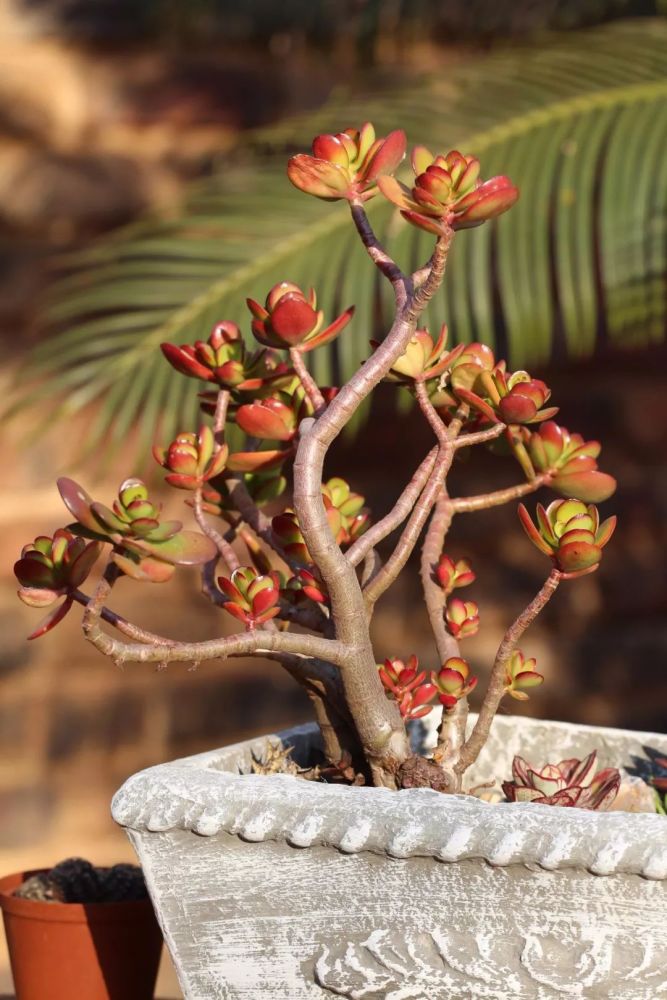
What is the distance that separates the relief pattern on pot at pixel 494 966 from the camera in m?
0.57

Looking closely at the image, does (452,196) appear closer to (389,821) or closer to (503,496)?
(503,496)

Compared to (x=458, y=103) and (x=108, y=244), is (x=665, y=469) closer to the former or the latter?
(x=458, y=103)

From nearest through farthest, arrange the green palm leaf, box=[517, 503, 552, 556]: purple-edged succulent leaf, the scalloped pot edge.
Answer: the scalloped pot edge, box=[517, 503, 552, 556]: purple-edged succulent leaf, the green palm leaf

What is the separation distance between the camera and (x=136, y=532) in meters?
0.63

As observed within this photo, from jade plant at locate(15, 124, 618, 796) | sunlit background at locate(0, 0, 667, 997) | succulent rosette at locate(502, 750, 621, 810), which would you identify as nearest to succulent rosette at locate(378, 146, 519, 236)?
jade plant at locate(15, 124, 618, 796)

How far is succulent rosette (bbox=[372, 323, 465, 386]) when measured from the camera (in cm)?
72

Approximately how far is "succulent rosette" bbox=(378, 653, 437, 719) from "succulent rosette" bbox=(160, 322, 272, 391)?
0.20 metres

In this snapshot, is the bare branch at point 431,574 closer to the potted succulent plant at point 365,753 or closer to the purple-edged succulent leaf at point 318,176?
the potted succulent plant at point 365,753

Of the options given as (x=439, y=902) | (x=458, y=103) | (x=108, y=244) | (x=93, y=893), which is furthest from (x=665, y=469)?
(x=439, y=902)

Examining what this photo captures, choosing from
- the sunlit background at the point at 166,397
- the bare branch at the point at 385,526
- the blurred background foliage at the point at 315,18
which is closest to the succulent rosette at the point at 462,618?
the bare branch at the point at 385,526

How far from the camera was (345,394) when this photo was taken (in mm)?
655

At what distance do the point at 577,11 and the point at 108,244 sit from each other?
2.66ft

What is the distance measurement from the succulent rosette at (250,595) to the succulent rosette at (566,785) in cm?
20

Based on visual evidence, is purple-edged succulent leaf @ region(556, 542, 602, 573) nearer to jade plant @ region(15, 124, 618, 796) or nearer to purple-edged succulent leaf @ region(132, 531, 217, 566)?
jade plant @ region(15, 124, 618, 796)
